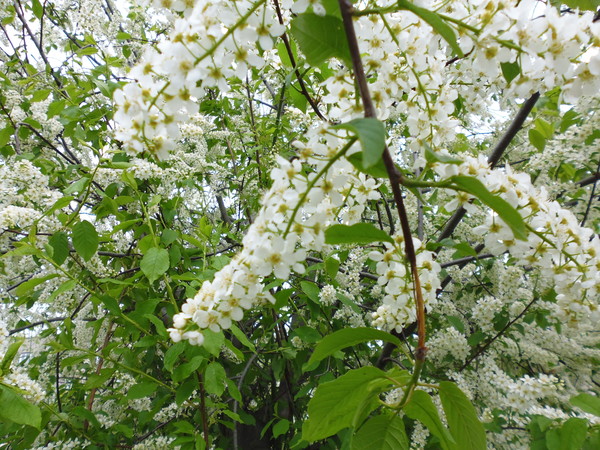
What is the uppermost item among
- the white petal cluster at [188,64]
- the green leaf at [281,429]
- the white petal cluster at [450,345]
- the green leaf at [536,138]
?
the green leaf at [536,138]

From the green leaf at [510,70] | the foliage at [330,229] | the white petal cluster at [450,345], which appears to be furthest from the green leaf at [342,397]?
the white petal cluster at [450,345]

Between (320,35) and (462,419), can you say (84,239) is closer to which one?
(320,35)

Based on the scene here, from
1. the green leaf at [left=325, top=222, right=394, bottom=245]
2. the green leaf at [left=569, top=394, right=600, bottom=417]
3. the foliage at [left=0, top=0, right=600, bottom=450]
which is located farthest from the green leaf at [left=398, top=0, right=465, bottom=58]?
the green leaf at [left=569, top=394, right=600, bottom=417]

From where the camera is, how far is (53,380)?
130 inches

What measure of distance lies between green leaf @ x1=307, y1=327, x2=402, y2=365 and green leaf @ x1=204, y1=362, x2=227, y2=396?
911 millimetres

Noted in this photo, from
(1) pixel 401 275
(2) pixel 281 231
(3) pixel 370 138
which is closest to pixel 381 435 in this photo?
(1) pixel 401 275

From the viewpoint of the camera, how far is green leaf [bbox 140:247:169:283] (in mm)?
1784

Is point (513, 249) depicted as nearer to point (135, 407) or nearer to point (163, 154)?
point (163, 154)

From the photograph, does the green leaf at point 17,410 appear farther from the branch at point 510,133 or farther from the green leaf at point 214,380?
the branch at point 510,133

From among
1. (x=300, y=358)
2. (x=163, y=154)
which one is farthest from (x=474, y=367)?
(x=163, y=154)

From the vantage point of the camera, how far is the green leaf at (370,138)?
557mm

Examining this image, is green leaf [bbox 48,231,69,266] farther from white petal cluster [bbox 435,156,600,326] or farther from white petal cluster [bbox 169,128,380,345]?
white petal cluster [bbox 435,156,600,326]

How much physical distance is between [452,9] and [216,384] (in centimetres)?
150

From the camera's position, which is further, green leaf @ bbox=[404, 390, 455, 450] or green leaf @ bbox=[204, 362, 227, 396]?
green leaf @ bbox=[204, 362, 227, 396]
